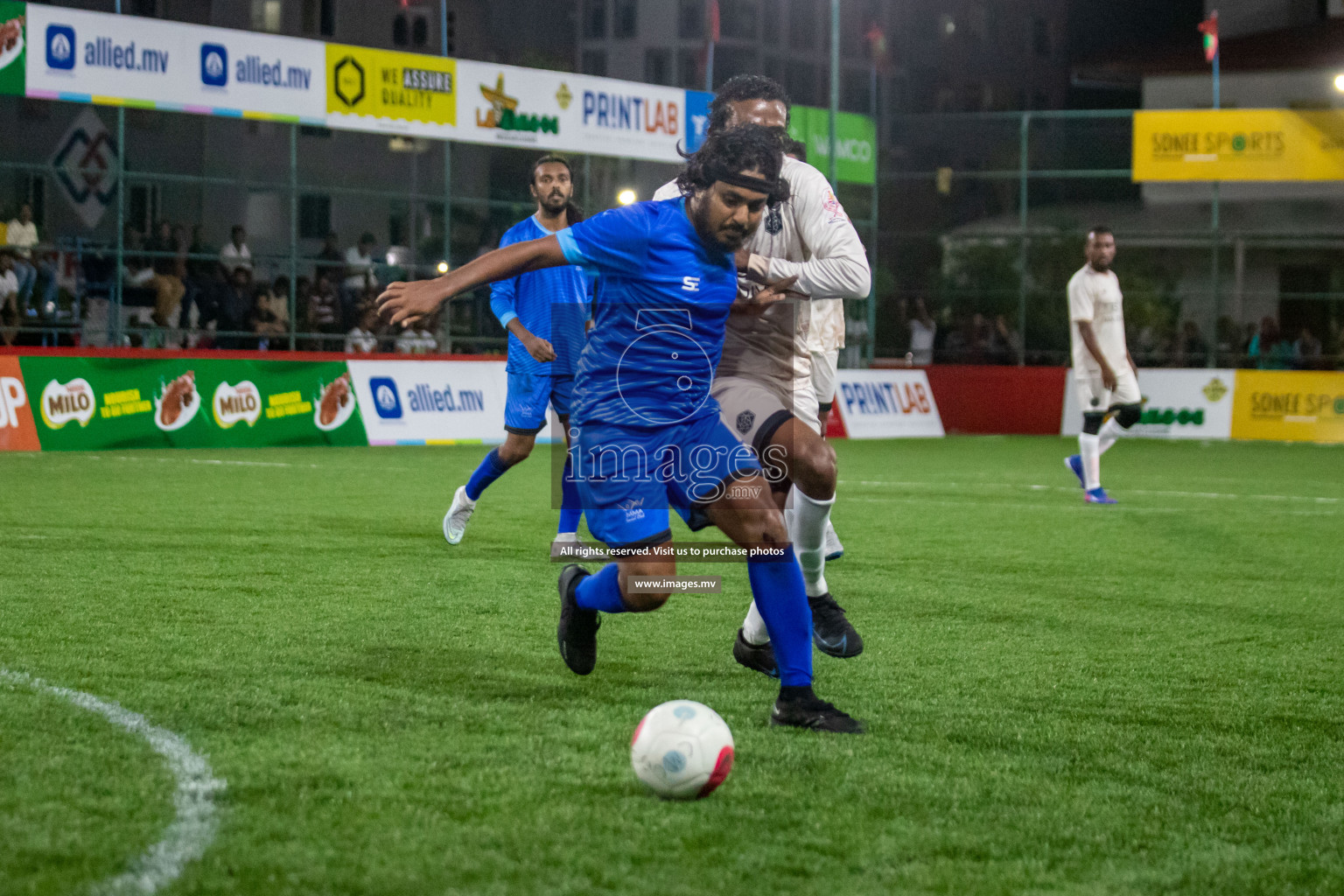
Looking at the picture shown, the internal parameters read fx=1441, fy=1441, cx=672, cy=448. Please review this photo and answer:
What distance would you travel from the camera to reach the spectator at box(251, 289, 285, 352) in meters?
19.5

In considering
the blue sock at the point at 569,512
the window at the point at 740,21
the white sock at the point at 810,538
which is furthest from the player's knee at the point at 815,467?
the window at the point at 740,21

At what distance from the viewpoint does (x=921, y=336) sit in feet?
90.4

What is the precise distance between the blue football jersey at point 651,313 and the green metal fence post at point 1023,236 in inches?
914

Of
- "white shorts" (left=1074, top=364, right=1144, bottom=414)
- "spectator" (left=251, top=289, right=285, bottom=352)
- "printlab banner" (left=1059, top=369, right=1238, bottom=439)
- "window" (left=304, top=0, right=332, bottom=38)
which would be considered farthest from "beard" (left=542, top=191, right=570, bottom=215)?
"window" (left=304, top=0, right=332, bottom=38)

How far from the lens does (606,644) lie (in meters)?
5.69

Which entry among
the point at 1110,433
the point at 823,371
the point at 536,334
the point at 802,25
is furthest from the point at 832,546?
the point at 802,25

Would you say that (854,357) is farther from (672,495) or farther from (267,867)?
(267,867)

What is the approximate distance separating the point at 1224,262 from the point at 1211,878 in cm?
3222

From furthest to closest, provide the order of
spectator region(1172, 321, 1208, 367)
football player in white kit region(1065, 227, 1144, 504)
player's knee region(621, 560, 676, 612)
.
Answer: spectator region(1172, 321, 1208, 367) < football player in white kit region(1065, 227, 1144, 504) < player's knee region(621, 560, 676, 612)

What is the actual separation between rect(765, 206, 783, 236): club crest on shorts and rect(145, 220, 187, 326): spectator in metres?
14.8

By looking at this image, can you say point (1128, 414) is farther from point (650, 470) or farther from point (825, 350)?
point (650, 470)

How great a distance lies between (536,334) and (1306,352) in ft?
66.3

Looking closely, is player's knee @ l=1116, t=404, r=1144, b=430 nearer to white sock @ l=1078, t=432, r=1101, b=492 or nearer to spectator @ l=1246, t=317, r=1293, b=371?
white sock @ l=1078, t=432, r=1101, b=492

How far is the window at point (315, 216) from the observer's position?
24.8 meters
